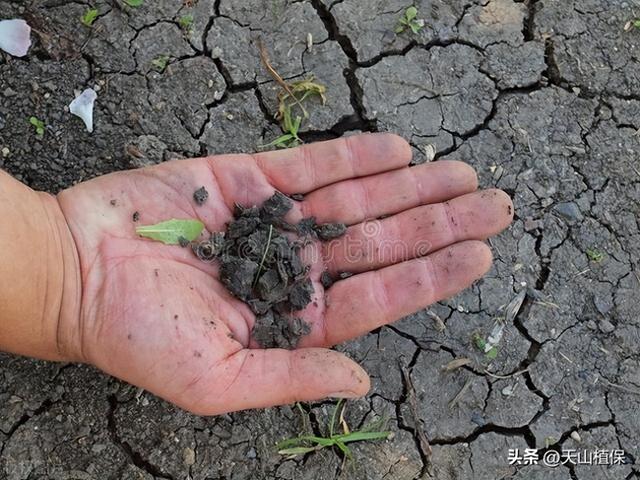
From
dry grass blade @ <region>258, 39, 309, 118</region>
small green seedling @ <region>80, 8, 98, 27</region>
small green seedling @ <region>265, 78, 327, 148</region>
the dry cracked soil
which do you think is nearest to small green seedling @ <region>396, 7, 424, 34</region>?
the dry cracked soil

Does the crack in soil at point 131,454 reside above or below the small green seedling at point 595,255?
below

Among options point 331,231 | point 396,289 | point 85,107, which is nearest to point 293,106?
point 331,231

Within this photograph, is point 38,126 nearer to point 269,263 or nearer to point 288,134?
point 288,134

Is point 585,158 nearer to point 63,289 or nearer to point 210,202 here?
point 210,202

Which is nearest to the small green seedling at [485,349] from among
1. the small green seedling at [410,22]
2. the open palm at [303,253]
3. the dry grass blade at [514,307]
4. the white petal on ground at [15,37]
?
the dry grass blade at [514,307]

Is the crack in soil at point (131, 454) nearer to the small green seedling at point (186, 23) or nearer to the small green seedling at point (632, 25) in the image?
the small green seedling at point (186, 23)
